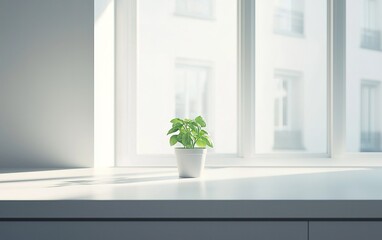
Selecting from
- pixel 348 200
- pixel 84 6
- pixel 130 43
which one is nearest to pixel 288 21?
pixel 130 43

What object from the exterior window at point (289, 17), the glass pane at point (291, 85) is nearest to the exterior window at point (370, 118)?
the glass pane at point (291, 85)

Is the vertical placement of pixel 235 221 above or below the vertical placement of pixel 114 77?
below

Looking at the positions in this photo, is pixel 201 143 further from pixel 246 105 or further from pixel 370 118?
pixel 370 118

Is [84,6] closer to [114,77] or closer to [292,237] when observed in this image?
[114,77]

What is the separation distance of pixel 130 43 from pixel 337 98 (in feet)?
2.99

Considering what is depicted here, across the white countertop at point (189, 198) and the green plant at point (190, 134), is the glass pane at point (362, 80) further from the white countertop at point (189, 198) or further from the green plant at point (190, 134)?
the green plant at point (190, 134)

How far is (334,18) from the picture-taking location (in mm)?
1938

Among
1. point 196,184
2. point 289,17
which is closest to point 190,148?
point 196,184

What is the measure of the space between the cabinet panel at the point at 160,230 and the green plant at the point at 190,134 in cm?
51

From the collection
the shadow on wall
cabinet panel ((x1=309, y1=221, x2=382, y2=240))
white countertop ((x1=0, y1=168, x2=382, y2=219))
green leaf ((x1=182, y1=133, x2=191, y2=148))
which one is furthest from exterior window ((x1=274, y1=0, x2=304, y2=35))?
cabinet panel ((x1=309, y1=221, x2=382, y2=240))

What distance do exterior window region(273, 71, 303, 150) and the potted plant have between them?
0.61 m

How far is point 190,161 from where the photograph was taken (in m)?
1.50

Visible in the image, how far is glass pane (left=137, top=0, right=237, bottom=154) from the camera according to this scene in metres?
1.99

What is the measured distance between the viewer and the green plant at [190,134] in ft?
4.99
